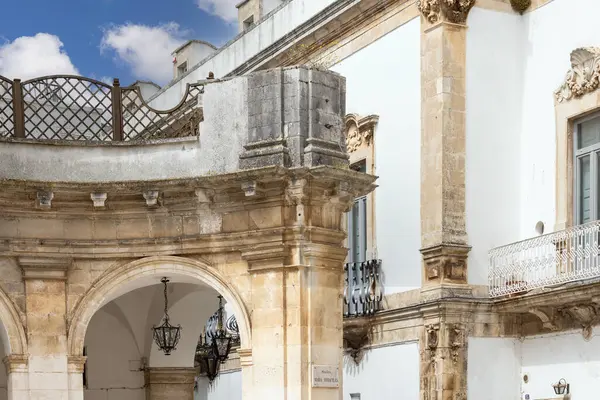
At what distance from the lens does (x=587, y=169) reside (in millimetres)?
19703

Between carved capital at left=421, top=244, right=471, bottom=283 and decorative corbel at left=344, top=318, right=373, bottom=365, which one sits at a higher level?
carved capital at left=421, top=244, right=471, bottom=283

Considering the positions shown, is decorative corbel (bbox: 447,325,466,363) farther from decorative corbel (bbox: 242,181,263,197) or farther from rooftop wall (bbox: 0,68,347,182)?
decorative corbel (bbox: 242,181,263,197)

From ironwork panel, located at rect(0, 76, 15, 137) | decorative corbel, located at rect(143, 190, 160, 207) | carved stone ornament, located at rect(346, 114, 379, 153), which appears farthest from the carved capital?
ironwork panel, located at rect(0, 76, 15, 137)

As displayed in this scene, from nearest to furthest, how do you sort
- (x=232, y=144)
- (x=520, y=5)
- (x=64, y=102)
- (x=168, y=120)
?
(x=232, y=144)
(x=64, y=102)
(x=168, y=120)
(x=520, y=5)

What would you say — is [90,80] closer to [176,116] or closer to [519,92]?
[176,116]

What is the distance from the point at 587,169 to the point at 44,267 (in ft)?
30.5

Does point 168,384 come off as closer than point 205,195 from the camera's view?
No

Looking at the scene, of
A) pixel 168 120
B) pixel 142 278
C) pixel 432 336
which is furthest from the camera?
pixel 432 336

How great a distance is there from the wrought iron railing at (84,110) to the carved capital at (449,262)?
6.65 meters

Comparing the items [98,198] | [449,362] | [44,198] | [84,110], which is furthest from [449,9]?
[44,198]

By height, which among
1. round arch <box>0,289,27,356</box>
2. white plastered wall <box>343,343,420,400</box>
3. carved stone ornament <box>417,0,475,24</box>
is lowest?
white plastered wall <box>343,343,420,400</box>

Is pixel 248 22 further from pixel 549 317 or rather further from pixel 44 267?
pixel 44 267

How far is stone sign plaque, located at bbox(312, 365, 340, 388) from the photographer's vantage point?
523 inches

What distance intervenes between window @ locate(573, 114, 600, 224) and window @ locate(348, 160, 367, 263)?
170 inches
